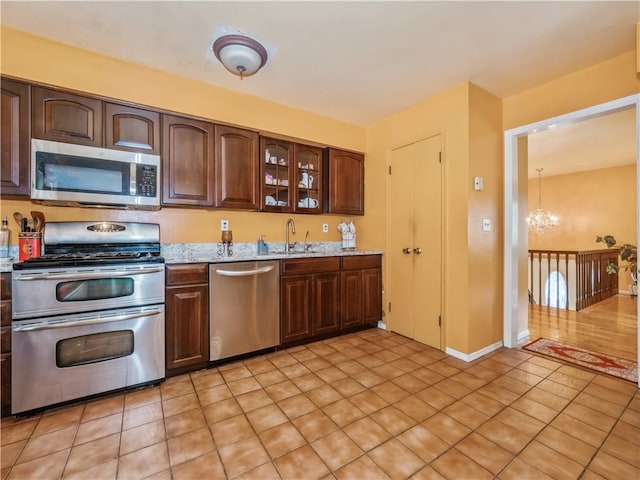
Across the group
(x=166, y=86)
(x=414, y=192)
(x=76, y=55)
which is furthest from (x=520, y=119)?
(x=76, y=55)

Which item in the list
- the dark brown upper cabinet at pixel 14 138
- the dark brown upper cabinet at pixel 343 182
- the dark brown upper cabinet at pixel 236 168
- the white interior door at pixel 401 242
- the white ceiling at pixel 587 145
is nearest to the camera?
the dark brown upper cabinet at pixel 14 138

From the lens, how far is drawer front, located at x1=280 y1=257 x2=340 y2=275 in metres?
2.89

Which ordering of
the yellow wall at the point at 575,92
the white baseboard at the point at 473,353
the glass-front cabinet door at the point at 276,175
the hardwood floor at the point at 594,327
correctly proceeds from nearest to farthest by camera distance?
the yellow wall at the point at 575,92 < the white baseboard at the point at 473,353 < the hardwood floor at the point at 594,327 < the glass-front cabinet door at the point at 276,175

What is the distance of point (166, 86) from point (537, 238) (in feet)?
29.4

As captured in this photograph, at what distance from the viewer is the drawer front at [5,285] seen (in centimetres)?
182

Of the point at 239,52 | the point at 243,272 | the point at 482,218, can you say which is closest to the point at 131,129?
the point at 239,52

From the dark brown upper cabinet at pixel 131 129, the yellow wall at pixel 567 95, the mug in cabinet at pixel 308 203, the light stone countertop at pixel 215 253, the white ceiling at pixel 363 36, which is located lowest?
the light stone countertop at pixel 215 253

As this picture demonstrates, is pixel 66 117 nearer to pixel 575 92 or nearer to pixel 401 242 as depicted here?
pixel 401 242

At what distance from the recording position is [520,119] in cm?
292

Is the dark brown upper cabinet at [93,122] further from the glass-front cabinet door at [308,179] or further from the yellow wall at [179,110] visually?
the glass-front cabinet door at [308,179]

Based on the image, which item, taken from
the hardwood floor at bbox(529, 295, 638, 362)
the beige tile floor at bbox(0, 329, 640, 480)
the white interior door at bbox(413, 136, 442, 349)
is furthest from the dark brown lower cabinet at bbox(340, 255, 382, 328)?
the hardwood floor at bbox(529, 295, 638, 362)

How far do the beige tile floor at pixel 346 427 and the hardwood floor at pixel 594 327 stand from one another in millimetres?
856

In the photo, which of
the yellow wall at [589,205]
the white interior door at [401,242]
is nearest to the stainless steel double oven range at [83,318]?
the white interior door at [401,242]

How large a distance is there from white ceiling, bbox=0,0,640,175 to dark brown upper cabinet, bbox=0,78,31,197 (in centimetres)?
50
